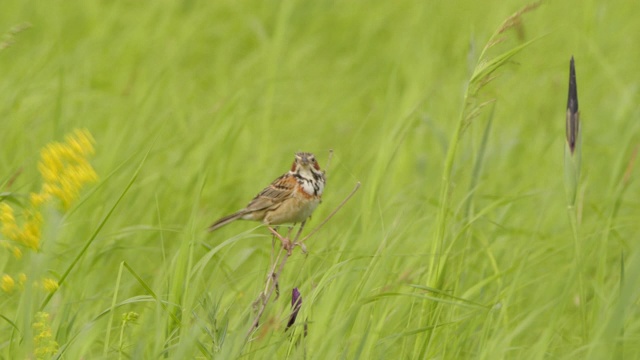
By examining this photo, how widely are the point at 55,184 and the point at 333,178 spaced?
3.21 m

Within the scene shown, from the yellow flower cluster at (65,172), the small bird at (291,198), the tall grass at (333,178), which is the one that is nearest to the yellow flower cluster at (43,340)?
the tall grass at (333,178)

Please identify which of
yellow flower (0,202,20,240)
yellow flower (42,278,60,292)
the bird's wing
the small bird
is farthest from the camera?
the bird's wing

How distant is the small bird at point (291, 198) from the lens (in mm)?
4098

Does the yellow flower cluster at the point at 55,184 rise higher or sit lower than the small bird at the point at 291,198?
lower

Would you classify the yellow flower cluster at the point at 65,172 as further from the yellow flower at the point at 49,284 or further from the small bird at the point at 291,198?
the small bird at the point at 291,198

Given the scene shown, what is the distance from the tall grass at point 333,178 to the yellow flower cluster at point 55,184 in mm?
48

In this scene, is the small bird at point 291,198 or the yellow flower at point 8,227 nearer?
the yellow flower at point 8,227

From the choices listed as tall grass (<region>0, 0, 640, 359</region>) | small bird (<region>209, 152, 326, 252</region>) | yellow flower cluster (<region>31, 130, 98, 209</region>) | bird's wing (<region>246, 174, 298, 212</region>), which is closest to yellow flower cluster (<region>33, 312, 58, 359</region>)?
tall grass (<region>0, 0, 640, 359</region>)

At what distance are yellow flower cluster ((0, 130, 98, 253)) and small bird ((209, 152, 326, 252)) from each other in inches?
43.1

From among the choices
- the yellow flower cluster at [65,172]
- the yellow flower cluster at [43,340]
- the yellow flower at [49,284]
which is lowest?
the yellow flower cluster at [43,340]

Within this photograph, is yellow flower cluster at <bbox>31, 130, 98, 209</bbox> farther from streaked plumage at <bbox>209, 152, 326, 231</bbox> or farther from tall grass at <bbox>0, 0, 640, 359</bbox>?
streaked plumage at <bbox>209, 152, 326, 231</bbox>

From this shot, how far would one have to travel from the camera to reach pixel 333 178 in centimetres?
600

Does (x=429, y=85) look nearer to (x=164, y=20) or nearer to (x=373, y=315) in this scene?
(x=164, y=20)

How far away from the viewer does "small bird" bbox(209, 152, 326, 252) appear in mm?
4098
